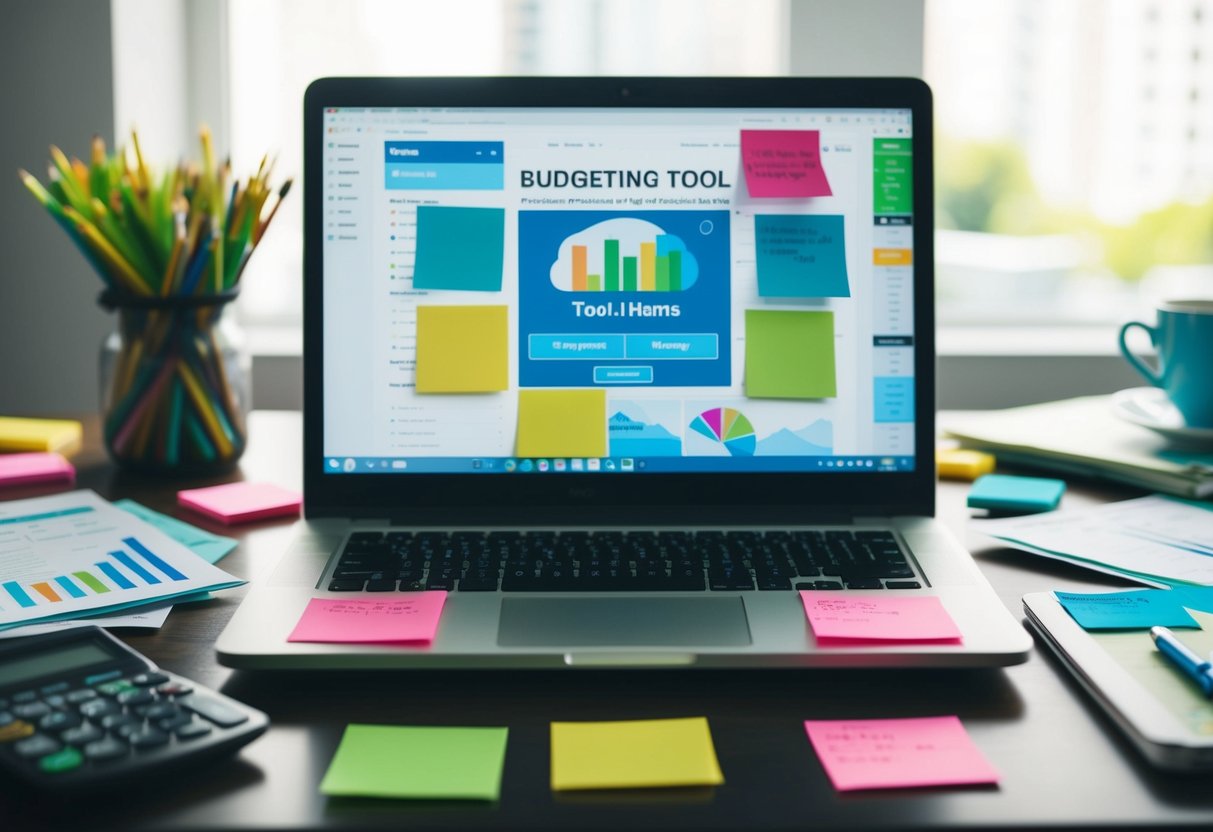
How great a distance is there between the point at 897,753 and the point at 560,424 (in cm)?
38

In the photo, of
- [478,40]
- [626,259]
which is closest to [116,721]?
[626,259]

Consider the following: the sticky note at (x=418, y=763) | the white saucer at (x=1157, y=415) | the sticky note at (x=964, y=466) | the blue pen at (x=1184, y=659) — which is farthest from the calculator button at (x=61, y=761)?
the white saucer at (x=1157, y=415)

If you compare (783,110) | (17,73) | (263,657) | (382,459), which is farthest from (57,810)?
(17,73)

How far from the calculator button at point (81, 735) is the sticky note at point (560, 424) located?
0.38 metres

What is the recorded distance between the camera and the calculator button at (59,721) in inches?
20.8

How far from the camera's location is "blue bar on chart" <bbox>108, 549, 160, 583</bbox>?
0.77 meters

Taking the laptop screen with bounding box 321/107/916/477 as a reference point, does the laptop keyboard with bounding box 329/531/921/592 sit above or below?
below

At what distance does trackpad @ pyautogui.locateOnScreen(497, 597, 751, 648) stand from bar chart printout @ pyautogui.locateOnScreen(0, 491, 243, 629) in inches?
9.1

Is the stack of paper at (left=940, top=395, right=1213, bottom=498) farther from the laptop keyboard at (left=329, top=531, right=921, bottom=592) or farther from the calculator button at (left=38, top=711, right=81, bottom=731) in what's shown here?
the calculator button at (left=38, top=711, right=81, bottom=731)

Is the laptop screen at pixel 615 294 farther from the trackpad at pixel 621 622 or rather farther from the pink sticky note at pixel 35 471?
the pink sticky note at pixel 35 471

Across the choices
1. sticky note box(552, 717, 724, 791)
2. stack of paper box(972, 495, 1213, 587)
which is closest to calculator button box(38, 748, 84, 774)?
sticky note box(552, 717, 724, 791)

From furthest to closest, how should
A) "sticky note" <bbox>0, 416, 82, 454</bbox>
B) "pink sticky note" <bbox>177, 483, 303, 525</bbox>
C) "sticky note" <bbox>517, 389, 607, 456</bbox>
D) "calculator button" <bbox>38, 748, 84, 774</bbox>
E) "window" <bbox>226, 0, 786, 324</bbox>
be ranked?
"window" <bbox>226, 0, 786, 324</bbox> → "sticky note" <bbox>0, 416, 82, 454</bbox> → "pink sticky note" <bbox>177, 483, 303, 525</bbox> → "sticky note" <bbox>517, 389, 607, 456</bbox> → "calculator button" <bbox>38, 748, 84, 774</bbox>

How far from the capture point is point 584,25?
1.80m

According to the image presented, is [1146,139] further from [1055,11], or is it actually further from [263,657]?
[263,657]
